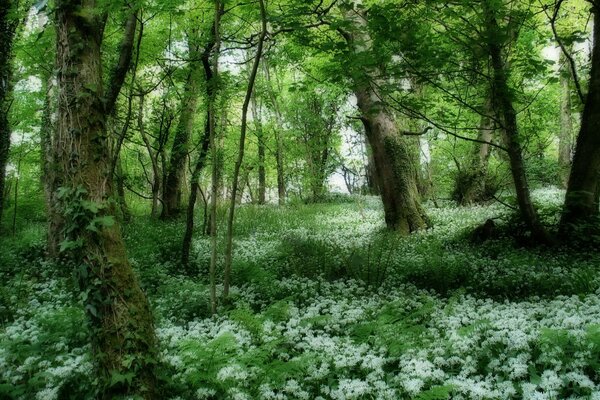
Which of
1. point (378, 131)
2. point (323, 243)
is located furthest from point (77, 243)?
point (378, 131)

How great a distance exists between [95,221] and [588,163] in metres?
8.72

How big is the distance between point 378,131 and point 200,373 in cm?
914

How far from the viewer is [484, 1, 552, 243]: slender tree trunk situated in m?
6.50

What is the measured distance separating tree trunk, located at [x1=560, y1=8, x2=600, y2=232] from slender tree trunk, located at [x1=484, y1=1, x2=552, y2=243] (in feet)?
2.28

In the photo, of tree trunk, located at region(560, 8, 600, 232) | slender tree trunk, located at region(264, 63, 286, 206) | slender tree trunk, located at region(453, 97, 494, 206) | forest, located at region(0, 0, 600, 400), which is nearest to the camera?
forest, located at region(0, 0, 600, 400)

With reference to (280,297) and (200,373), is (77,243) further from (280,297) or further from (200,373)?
(280,297)

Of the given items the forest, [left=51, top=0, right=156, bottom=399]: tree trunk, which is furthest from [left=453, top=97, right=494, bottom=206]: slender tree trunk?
[left=51, top=0, right=156, bottom=399]: tree trunk

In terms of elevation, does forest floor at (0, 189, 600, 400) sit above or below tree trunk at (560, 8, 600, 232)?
below

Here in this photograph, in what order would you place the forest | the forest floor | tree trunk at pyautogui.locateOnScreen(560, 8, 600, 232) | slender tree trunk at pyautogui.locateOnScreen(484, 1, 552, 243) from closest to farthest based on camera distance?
the forest floor
the forest
slender tree trunk at pyautogui.locateOnScreen(484, 1, 552, 243)
tree trunk at pyautogui.locateOnScreen(560, 8, 600, 232)

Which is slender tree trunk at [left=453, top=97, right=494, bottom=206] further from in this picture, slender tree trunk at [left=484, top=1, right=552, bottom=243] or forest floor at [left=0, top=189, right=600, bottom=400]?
slender tree trunk at [left=484, top=1, right=552, bottom=243]

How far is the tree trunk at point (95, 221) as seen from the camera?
12.3 feet

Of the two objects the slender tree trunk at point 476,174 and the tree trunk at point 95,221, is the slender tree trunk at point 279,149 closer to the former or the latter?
the slender tree trunk at point 476,174

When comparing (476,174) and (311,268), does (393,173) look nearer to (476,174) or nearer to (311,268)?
(311,268)

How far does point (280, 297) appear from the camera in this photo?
6613 mm
